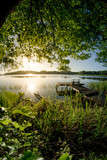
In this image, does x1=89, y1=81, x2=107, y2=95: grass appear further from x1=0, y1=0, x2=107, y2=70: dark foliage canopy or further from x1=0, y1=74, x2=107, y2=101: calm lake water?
x1=0, y1=0, x2=107, y2=70: dark foliage canopy

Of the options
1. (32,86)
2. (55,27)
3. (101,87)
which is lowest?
(32,86)

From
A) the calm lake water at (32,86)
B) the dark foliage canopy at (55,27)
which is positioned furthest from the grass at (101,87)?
the dark foliage canopy at (55,27)

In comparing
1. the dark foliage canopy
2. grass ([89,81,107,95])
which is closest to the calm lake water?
grass ([89,81,107,95])

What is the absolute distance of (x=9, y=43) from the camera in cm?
612

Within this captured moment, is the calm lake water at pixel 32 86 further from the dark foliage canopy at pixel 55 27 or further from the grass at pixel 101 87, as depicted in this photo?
the dark foliage canopy at pixel 55 27

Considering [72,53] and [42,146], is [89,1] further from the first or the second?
[42,146]

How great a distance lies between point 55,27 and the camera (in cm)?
580

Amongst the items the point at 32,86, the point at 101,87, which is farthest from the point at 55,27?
the point at 32,86

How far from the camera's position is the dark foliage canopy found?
493cm

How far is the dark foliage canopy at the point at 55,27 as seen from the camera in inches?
194

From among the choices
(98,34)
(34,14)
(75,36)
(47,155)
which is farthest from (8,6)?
(98,34)

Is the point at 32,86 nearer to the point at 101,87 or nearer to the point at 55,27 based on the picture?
the point at 55,27

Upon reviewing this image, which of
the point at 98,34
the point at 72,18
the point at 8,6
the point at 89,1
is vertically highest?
the point at 89,1

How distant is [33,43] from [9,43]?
1.85m
